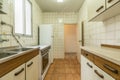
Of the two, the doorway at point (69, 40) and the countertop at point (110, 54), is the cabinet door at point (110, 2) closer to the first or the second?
the countertop at point (110, 54)

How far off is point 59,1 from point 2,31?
2.95m

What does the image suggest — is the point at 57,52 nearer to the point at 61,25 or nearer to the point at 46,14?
the point at 61,25

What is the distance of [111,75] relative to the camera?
0.99m

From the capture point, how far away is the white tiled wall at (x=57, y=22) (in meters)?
6.62

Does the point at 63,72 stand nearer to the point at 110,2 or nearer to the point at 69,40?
the point at 110,2

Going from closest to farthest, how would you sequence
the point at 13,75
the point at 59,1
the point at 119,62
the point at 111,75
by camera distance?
the point at 119,62
the point at 111,75
the point at 13,75
the point at 59,1

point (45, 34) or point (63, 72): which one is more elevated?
point (45, 34)

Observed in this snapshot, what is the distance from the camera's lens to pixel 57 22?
664 cm

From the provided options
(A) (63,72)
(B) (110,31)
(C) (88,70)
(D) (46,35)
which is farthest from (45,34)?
(C) (88,70)

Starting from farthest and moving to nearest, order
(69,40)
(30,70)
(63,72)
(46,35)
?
(69,40), (46,35), (63,72), (30,70)

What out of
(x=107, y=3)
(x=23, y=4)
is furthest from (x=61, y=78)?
(x=107, y=3)

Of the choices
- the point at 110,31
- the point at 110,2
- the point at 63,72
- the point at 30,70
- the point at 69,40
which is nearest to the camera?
the point at 110,2

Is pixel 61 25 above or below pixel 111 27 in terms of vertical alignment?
above

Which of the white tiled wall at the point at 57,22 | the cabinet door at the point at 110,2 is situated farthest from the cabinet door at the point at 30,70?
the white tiled wall at the point at 57,22
